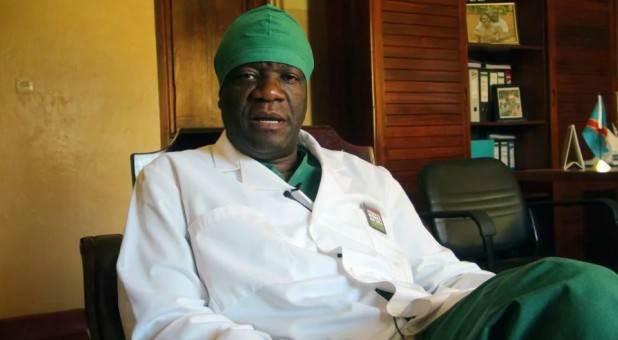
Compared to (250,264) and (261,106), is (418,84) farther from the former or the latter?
(250,264)

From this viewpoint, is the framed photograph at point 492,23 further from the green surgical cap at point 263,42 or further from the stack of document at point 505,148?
the green surgical cap at point 263,42

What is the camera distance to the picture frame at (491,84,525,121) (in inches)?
129

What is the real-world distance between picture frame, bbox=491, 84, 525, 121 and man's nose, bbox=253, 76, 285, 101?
94.3 inches

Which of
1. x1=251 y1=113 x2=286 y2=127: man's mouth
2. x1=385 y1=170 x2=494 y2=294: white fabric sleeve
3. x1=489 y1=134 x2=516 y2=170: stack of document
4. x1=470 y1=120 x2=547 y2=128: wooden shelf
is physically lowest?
x1=385 y1=170 x2=494 y2=294: white fabric sleeve

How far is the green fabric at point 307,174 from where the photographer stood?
1272 mm

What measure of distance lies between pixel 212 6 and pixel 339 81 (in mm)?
818

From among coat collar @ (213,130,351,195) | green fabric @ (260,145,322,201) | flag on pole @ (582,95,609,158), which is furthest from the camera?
A: flag on pole @ (582,95,609,158)

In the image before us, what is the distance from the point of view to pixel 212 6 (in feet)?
9.99

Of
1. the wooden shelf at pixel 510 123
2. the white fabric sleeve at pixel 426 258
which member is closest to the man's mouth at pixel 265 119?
the white fabric sleeve at pixel 426 258

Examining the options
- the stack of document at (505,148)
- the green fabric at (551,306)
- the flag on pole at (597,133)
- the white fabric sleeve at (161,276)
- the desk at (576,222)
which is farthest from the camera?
the stack of document at (505,148)

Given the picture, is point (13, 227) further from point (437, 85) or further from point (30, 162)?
point (437, 85)

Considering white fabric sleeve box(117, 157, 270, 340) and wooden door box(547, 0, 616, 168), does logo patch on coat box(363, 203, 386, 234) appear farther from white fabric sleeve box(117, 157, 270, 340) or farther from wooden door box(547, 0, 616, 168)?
wooden door box(547, 0, 616, 168)

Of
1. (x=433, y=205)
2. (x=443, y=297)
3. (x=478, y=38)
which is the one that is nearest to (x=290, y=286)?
(x=443, y=297)

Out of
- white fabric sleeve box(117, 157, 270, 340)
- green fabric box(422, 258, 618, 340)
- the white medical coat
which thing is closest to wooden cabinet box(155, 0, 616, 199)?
the white medical coat
